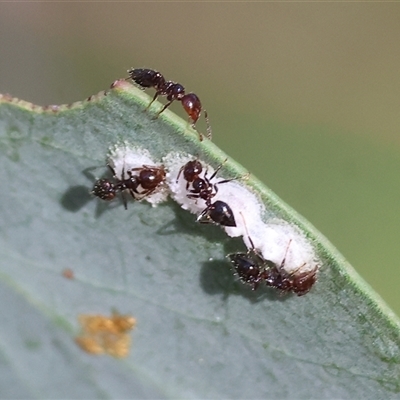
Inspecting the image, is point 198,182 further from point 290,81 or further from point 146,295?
point 290,81

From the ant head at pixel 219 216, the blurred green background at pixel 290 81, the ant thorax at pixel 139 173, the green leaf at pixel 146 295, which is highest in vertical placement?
the blurred green background at pixel 290 81

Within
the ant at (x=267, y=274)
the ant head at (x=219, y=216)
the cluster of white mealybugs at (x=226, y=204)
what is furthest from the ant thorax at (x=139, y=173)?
the ant at (x=267, y=274)

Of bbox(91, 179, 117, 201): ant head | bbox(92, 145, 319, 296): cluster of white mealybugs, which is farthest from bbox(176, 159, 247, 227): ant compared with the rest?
bbox(91, 179, 117, 201): ant head

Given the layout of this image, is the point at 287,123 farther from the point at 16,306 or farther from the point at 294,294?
the point at 16,306

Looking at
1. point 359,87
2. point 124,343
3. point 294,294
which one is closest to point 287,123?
point 359,87

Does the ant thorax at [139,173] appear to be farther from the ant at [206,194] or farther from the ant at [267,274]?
the ant at [267,274]

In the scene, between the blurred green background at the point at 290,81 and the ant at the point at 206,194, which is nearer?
the ant at the point at 206,194
